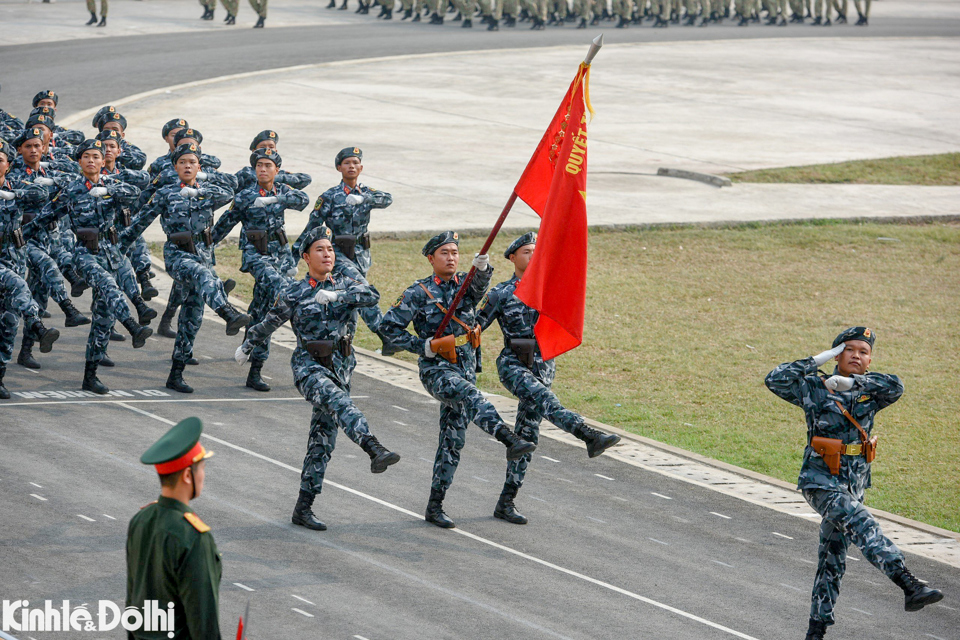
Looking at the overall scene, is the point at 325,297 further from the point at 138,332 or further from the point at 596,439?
the point at 138,332

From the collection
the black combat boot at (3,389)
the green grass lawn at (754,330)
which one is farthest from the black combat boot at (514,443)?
the black combat boot at (3,389)

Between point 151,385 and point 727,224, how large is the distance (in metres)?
11.4

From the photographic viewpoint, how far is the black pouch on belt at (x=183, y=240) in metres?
11.9

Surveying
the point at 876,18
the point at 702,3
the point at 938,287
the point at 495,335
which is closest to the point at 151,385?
the point at 495,335

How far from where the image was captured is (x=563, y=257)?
29.0 feet

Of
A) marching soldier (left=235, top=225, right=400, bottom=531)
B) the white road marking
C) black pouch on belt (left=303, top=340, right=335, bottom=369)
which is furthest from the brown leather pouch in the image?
black pouch on belt (left=303, top=340, right=335, bottom=369)

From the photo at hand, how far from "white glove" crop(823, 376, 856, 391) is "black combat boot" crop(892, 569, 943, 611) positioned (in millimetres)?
1098

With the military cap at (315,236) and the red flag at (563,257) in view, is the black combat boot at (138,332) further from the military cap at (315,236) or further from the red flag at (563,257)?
the red flag at (563,257)

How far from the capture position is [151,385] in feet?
39.1

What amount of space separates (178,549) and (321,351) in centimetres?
403

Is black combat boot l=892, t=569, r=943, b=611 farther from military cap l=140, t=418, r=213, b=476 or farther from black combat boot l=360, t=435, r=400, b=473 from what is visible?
military cap l=140, t=418, r=213, b=476

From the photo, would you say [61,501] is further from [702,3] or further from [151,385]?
[702,3]

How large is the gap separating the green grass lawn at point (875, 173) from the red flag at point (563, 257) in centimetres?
1576

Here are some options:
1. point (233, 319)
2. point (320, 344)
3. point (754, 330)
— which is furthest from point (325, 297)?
point (754, 330)
